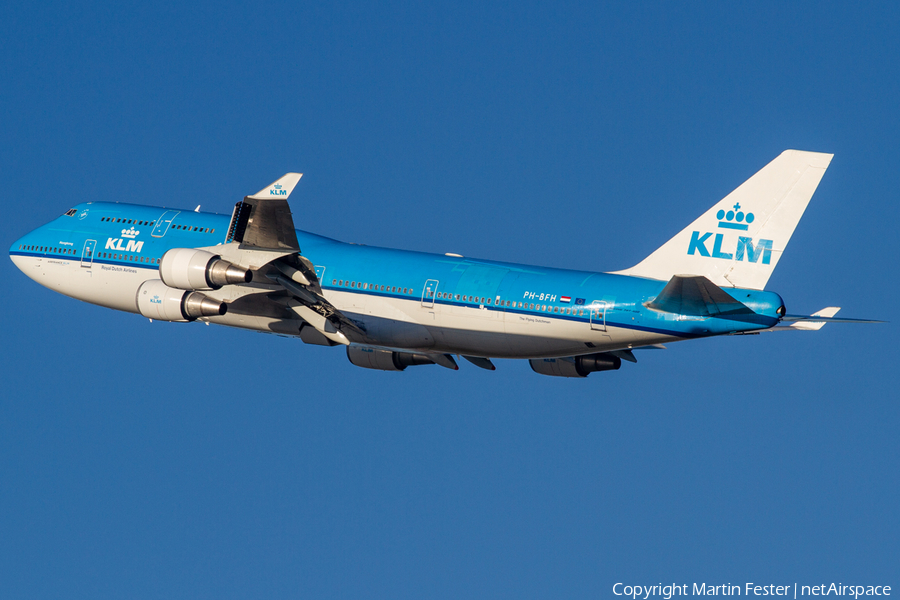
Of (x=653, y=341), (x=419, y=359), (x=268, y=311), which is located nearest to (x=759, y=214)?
(x=653, y=341)

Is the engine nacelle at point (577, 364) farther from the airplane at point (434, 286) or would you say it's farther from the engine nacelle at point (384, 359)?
the engine nacelle at point (384, 359)

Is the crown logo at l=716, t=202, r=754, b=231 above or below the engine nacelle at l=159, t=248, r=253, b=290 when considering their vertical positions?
above

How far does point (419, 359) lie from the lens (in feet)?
139

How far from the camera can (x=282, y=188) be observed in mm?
36875

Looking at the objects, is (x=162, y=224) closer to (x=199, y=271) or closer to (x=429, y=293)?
(x=199, y=271)

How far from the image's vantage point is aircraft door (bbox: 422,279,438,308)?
40281mm

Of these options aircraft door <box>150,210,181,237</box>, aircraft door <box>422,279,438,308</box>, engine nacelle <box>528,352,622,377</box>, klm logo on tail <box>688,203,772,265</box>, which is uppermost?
aircraft door <box>150,210,181,237</box>

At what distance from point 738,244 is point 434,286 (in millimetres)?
9305

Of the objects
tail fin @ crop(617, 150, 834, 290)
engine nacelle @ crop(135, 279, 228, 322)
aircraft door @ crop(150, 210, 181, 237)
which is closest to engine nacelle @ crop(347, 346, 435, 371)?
engine nacelle @ crop(135, 279, 228, 322)

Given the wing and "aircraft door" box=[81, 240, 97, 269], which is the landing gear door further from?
"aircraft door" box=[81, 240, 97, 269]

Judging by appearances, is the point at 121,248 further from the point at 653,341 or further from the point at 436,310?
the point at 653,341

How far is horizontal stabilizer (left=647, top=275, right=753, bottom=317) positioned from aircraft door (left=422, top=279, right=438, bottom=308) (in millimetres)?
7192

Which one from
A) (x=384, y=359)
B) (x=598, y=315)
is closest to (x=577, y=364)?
(x=598, y=315)

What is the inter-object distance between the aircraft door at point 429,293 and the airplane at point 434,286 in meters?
0.04
